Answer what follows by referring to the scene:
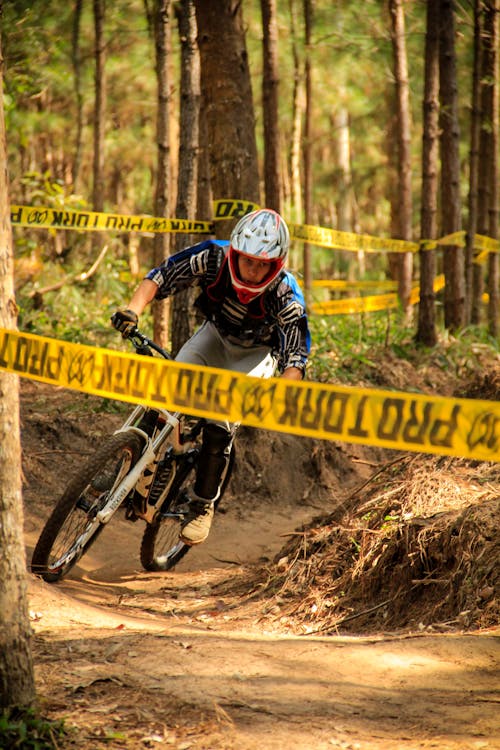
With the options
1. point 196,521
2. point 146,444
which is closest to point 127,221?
point 146,444

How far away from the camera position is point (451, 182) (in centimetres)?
1137

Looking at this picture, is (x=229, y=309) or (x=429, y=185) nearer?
(x=229, y=309)

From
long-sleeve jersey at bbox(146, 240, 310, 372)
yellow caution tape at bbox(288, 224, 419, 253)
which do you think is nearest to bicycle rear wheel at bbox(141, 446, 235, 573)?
long-sleeve jersey at bbox(146, 240, 310, 372)

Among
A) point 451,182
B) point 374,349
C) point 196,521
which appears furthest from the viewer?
point 451,182

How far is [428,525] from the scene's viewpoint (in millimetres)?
4637

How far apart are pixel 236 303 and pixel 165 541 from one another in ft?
6.01

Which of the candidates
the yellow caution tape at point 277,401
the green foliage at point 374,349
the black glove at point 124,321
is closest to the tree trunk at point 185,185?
the green foliage at point 374,349

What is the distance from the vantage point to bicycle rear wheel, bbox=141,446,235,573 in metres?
5.25

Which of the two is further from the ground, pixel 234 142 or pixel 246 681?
pixel 234 142

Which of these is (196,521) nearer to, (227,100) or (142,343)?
(142,343)

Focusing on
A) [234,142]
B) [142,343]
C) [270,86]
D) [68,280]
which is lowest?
[142,343]

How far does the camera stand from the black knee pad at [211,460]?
4.95 meters

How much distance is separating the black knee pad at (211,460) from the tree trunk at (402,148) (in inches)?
296

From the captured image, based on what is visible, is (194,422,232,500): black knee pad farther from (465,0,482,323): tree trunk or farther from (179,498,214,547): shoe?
(465,0,482,323): tree trunk
